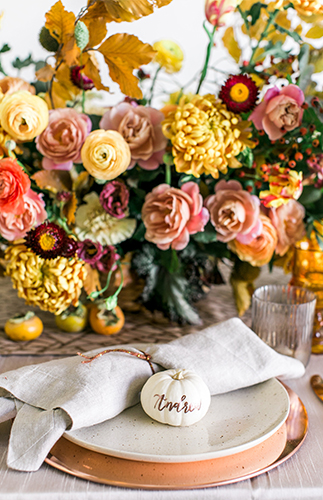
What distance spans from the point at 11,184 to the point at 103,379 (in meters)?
0.32

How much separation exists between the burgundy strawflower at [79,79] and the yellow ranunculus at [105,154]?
0.38 feet

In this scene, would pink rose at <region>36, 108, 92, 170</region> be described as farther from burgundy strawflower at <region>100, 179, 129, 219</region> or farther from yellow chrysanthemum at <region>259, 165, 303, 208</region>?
yellow chrysanthemum at <region>259, 165, 303, 208</region>

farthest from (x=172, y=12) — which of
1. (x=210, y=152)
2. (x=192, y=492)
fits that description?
(x=192, y=492)

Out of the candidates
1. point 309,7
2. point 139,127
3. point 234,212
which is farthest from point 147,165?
point 309,7

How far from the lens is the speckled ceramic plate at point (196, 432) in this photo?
446 millimetres

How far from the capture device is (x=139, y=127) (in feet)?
2.43

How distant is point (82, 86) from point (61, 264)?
0.29 meters

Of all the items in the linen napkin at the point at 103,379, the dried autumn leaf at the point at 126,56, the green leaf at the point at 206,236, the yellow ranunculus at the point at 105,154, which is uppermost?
the dried autumn leaf at the point at 126,56

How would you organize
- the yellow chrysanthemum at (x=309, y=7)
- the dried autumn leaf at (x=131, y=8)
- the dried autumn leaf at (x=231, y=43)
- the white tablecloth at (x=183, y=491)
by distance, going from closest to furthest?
the white tablecloth at (x=183, y=491) < the dried autumn leaf at (x=131, y=8) < the yellow chrysanthemum at (x=309, y=7) < the dried autumn leaf at (x=231, y=43)

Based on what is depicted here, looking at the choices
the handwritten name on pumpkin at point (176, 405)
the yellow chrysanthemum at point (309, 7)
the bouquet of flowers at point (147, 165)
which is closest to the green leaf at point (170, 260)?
the bouquet of flowers at point (147, 165)

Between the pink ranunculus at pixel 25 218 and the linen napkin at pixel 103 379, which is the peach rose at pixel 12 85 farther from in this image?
the linen napkin at pixel 103 379

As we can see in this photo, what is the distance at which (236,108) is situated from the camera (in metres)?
0.72

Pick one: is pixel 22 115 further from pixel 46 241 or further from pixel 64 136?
pixel 46 241

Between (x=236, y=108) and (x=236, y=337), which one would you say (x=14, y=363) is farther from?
(x=236, y=108)
